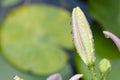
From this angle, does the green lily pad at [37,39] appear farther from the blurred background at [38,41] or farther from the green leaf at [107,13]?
the green leaf at [107,13]

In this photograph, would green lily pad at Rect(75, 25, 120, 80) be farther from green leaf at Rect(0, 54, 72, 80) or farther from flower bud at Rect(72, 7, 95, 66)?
flower bud at Rect(72, 7, 95, 66)

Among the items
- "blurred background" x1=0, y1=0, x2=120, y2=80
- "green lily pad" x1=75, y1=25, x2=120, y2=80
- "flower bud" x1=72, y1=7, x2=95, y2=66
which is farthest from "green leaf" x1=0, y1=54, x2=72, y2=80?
"flower bud" x1=72, y1=7, x2=95, y2=66

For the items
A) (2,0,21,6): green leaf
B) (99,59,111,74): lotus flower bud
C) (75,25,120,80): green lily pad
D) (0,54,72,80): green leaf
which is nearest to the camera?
(99,59,111,74): lotus flower bud

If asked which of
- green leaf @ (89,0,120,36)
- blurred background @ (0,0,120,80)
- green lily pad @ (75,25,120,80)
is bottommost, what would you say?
green lily pad @ (75,25,120,80)

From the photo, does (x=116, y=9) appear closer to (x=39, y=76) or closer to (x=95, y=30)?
(x=95, y=30)

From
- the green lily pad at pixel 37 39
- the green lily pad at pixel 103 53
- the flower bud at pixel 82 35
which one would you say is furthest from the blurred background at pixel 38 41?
the flower bud at pixel 82 35

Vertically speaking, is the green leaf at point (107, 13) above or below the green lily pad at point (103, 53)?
above

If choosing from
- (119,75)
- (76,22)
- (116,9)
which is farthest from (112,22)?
(76,22)
